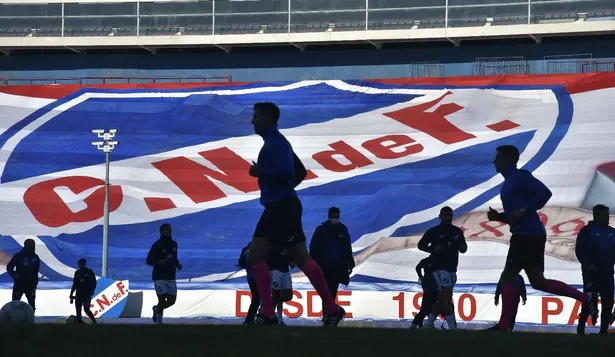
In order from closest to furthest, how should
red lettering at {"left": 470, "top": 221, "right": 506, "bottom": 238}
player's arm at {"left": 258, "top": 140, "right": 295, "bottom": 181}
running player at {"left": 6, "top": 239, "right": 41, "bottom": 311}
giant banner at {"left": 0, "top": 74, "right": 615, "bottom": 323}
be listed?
1. player's arm at {"left": 258, "top": 140, "right": 295, "bottom": 181}
2. running player at {"left": 6, "top": 239, "right": 41, "bottom": 311}
3. red lettering at {"left": 470, "top": 221, "right": 506, "bottom": 238}
4. giant banner at {"left": 0, "top": 74, "right": 615, "bottom": 323}

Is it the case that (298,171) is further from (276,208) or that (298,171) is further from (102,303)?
(102,303)

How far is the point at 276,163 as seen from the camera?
8438mm

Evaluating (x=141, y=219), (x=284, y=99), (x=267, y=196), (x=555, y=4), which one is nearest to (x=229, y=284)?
(x=141, y=219)

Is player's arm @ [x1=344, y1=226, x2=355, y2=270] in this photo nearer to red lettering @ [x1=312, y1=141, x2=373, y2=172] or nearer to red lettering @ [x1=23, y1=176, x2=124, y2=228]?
red lettering @ [x1=312, y1=141, x2=373, y2=172]

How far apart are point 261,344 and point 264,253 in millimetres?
3616

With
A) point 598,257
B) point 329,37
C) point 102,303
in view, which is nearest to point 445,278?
point 598,257

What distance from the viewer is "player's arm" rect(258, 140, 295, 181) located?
8.41m

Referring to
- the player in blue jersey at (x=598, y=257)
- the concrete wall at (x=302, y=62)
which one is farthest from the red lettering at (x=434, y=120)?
the player in blue jersey at (x=598, y=257)

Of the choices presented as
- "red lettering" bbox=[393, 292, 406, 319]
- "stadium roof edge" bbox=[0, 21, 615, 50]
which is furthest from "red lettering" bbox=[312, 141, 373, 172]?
"stadium roof edge" bbox=[0, 21, 615, 50]

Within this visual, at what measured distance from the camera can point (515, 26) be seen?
33531mm

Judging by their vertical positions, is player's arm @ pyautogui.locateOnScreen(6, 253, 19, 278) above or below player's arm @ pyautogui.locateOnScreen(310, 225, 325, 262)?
below

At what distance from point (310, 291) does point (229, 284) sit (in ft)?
6.91

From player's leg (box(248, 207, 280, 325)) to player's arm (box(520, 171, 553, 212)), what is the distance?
8.17 feet

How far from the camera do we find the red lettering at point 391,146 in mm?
27750
